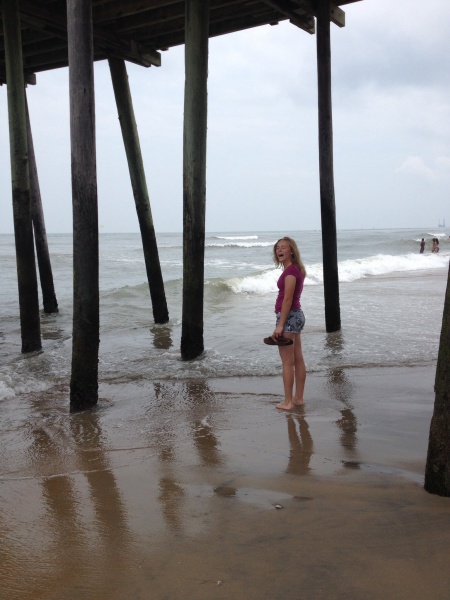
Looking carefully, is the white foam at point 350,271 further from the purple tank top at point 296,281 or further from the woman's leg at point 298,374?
the purple tank top at point 296,281

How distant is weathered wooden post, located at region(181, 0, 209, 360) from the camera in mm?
6016

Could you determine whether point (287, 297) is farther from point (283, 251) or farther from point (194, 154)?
point (194, 154)

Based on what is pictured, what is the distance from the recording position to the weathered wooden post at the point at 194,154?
237 inches

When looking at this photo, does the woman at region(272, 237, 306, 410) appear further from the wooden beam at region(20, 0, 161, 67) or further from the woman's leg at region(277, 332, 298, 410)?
the wooden beam at region(20, 0, 161, 67)

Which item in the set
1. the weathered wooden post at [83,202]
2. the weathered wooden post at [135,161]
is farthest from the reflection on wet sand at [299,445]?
the weathered wooden post at [135,161]

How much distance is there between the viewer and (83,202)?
15.4ft

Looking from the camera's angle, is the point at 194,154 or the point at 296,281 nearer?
the point at 296,281

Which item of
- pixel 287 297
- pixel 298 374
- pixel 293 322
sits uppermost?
pixel 287 297

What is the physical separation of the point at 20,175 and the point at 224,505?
5.30 m

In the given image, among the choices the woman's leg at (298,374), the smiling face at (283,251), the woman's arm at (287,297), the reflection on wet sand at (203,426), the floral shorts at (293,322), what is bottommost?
the reflection on wet sand at (203,426)

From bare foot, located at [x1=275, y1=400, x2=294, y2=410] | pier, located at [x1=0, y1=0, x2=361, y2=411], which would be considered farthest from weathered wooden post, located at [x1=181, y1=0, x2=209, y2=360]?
bare foot, located at [x1=275, y1=400, x2=294, y2=410]

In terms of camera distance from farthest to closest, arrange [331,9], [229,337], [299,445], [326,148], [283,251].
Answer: [229,337] < [331,9] < [326,148] < [283,251] < [299,445]

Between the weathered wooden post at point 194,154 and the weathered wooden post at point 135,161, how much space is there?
2582 mm

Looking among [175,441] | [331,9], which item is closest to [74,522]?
[175,441]
